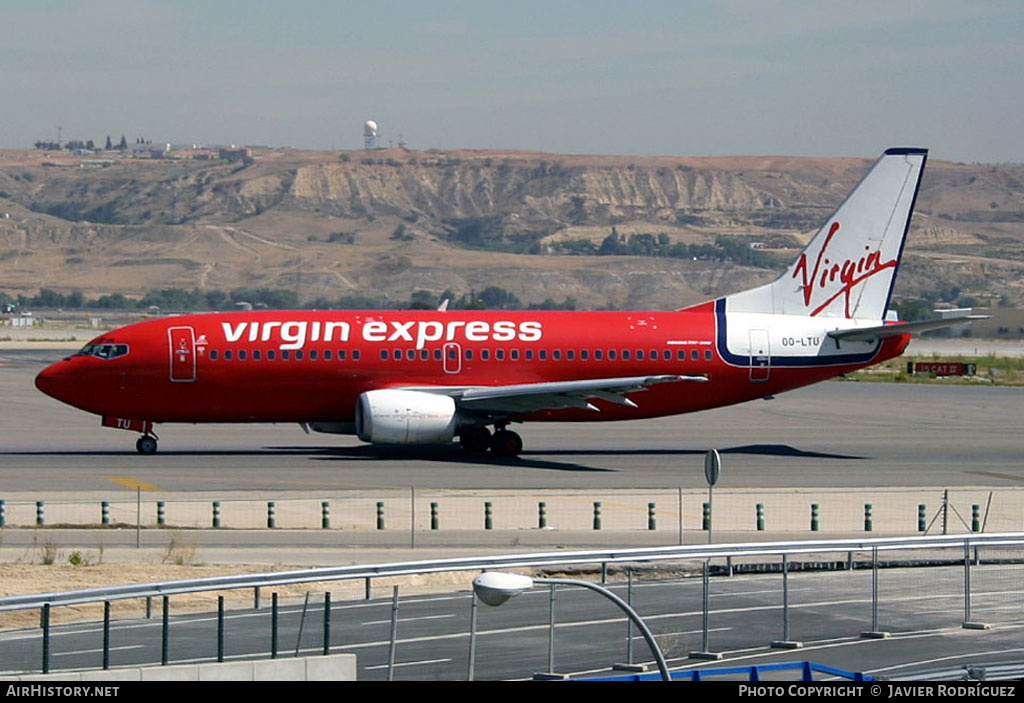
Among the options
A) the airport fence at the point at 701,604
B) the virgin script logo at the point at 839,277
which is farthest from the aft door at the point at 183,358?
the airport fence at the point at 701,604

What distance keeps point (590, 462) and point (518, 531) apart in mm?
15224

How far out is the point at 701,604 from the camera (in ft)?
76.2

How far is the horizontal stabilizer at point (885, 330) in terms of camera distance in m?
51.0

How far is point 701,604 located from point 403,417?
87.1 feet

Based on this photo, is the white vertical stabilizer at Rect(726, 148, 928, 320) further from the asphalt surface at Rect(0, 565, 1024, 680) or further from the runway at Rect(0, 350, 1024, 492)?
the asphalt surface at Rect(0, 565, 1024, 680)

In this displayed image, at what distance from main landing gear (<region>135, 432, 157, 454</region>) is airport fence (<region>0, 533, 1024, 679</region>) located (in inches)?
980

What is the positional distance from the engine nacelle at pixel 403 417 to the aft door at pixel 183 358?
536cm

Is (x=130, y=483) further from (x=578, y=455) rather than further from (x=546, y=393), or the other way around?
(x=578, y=455)

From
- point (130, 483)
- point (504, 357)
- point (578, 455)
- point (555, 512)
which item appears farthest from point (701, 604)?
point (578, 455)

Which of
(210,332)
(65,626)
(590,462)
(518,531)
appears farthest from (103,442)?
(65,626)

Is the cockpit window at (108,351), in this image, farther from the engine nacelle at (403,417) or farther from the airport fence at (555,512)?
the airport fence at (555,512)

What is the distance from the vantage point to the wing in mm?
49094

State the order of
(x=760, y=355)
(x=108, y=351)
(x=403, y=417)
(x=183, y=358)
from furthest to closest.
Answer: (x=760, y=355)
(x=108, y=351)
(x=183, y=358)
(x=403, y=417)
